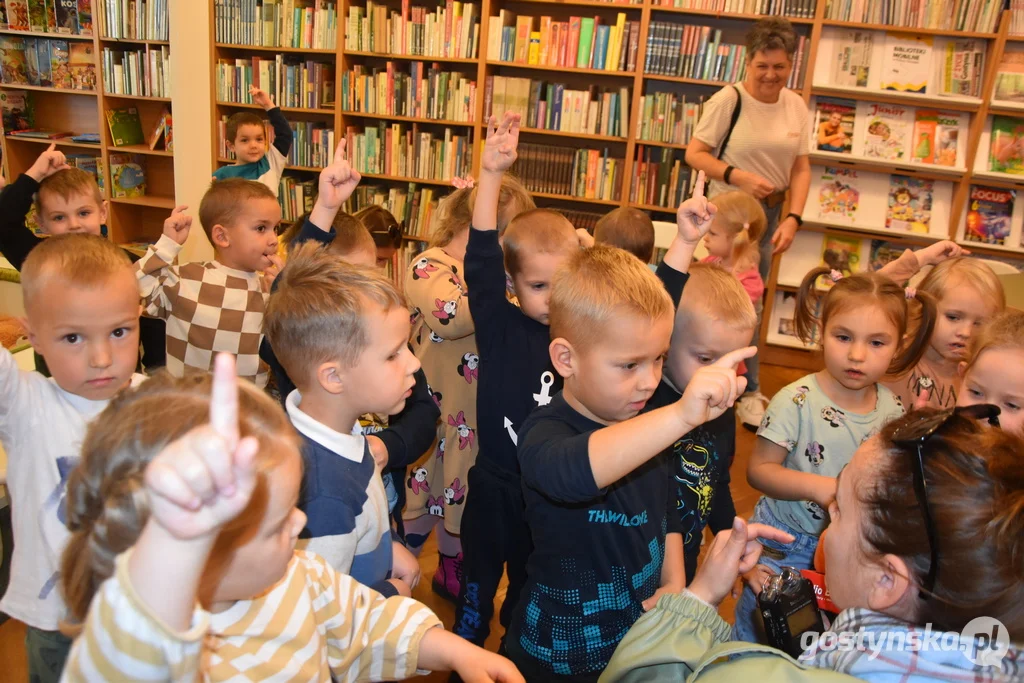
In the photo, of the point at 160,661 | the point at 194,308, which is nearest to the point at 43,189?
the point at 194,308

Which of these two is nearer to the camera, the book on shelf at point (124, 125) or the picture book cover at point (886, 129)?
the picture book cover at point (886, 129)

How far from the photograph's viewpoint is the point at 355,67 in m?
5.06

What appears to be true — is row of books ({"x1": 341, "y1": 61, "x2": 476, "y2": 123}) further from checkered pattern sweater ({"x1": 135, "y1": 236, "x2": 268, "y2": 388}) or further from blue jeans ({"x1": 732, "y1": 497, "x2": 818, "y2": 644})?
blue jeans ({"x1": 732, "y1": 497, "x2": 818, "y2": 644})

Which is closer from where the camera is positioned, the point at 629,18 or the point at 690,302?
the point at 690,302

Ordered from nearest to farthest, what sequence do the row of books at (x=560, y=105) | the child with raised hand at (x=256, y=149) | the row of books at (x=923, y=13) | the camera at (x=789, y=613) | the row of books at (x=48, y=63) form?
→ 1. the camera at (x=789, y=613)
2. the child with raised hand at (x=256, y=149)
3. the row of books at (x=923, y=13)
4. the row of books at (x=560, y=105)
5. the row of books at (x=48, y=63)

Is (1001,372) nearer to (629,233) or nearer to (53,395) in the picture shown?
(629,233)

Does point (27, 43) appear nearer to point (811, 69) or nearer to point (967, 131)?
point (811, 69)

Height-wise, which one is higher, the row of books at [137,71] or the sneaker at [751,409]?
the row of books at [137,71]

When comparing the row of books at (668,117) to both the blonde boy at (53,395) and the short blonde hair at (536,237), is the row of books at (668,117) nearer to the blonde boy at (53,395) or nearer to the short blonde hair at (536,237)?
the short blonde hair at (536,237)

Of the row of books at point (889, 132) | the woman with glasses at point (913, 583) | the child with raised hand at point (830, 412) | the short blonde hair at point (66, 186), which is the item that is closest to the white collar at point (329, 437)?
the woman with glasses at point (913, 583)

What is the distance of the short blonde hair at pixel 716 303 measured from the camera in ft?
5.11

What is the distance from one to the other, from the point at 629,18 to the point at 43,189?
3731 millimetres

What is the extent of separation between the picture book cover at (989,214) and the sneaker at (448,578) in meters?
4.01

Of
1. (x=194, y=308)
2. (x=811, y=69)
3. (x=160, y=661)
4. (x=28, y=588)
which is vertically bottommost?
(x=28, y=588)
